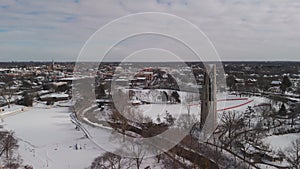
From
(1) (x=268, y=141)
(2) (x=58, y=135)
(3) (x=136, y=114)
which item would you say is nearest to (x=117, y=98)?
(3) (x=136, y=114)

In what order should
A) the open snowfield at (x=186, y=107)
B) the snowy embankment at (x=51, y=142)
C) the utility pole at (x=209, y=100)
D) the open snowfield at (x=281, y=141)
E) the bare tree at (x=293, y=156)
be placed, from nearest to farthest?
the bare tree at (x=293, y=156)
the snowy embankment at (x=51, y=142)
the open snowfield at (x=281, y=141)
the utility pole at (x=209, y=100)
the open snowfield at (x=186, y=107)

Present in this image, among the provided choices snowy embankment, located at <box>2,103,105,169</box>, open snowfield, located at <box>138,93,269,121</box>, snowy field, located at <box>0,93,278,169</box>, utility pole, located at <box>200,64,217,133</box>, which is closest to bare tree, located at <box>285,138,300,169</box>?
snowy field, located at <box>0,93,278,169</box>

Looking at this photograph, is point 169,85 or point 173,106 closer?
point 173,106

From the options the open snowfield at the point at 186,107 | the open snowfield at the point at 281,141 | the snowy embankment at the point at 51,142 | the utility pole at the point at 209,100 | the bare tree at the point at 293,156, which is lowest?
the snowy embankment at the point at 51,142

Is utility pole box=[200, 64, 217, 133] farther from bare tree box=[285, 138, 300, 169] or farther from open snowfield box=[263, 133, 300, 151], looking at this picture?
bare tree box=[285, 138, 300, 169]

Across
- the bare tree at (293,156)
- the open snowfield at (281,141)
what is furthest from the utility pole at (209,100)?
the bare tree at (293,156)

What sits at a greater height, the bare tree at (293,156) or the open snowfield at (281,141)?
the bare tree at (293,156)

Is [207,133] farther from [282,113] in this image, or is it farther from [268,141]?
[282,113]

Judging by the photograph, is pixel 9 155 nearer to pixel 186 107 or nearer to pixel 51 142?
pixel 51 142

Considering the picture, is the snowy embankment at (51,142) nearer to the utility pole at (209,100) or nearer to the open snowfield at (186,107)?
the utility pole at (209,100)
